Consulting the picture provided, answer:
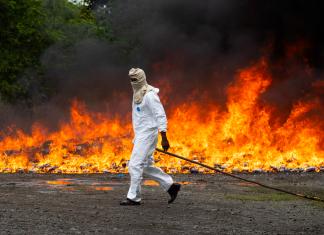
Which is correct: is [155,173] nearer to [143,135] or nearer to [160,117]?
[143,135]

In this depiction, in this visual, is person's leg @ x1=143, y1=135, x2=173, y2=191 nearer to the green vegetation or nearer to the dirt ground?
the dirt ground

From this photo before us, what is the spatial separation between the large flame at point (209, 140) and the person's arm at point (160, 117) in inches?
265

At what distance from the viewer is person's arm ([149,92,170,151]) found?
8930mm

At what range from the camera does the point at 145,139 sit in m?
9.20

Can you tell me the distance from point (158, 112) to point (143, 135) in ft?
1.42

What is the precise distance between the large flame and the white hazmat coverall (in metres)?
6.42

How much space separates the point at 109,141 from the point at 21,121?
656 centimetres

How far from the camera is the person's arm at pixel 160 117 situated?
8930mm

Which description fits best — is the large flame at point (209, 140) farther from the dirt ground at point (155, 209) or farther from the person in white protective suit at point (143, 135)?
the person in white protective suit at point (143, 135)

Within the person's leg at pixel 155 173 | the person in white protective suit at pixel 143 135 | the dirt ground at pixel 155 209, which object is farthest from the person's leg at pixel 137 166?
the dirt ground at pixel 155 209

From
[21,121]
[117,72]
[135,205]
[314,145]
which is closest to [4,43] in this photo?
[21,121]

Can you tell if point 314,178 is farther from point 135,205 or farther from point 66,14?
point 66,14

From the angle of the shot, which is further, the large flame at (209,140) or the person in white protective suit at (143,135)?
the large flame at (209,140)

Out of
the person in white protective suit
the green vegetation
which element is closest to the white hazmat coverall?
the person in white protective suit
